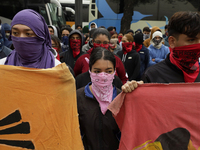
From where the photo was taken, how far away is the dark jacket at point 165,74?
73.4 inches

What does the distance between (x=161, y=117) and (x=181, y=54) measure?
0.58m

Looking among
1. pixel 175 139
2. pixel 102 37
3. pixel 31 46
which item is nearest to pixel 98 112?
pixel 175 139

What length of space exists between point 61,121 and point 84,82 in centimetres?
113

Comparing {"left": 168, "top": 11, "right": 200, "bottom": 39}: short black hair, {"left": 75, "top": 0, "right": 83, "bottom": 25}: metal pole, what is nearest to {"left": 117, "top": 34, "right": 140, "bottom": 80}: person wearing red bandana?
{"left": 168, "top": 11, "right": 200, "bottom": 39}: short black hair

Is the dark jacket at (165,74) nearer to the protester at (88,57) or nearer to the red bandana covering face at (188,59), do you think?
the red bandana covering face at (188,59)

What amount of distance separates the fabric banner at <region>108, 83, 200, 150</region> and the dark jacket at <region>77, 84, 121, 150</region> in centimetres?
18

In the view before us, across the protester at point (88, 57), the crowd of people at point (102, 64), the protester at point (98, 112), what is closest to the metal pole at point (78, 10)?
the protester at point (88, 57)

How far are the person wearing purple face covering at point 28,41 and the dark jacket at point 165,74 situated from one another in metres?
0.95

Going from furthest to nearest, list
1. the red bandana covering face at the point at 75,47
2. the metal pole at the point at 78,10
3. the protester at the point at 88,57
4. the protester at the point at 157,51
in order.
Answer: the metal pole at the point at 78,10, the protester at the point at 157,51, the red bandana covering face at the point at 75,47, the protester at the point at 88,57

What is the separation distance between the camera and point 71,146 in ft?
5.84

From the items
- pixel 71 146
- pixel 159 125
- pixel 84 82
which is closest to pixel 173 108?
pixel 159 125

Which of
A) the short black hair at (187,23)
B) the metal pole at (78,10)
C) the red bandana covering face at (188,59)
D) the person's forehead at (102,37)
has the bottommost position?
the red bandana covering face at (188,59)

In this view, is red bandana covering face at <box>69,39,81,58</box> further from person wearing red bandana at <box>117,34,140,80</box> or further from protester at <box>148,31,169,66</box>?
protester at <box>148,31,169,66</box>

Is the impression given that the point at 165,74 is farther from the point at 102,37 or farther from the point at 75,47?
the point at 75,47
